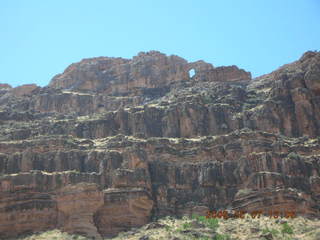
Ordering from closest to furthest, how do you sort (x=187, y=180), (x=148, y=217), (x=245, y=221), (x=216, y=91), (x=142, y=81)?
1. (x=245, y=221)
2. (x=148, y=217)
3. (x=187, y=180)
4. (x=216, y=91)
5. (x=142, y=81)

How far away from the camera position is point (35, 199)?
79.8 metres

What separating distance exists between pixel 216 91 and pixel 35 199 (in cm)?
4869

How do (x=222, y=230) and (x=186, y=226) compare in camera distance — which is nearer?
(x=222, y=230)

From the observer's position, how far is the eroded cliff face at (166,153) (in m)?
77.4

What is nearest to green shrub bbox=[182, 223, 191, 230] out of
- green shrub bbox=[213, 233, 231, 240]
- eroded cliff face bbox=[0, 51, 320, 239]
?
green shrub bbox=[213, 233, 231, 240]

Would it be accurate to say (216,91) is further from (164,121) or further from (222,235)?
(222,235)

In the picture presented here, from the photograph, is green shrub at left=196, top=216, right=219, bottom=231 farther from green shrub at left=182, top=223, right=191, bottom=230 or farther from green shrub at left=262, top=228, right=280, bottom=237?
green shrub at left=262, top=228, right=280, bottom=237

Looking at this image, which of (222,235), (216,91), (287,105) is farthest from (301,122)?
(222,235)

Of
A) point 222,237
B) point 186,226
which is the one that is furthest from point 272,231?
point 186,226

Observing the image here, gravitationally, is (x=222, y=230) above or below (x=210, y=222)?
below

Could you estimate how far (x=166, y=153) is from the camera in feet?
305
